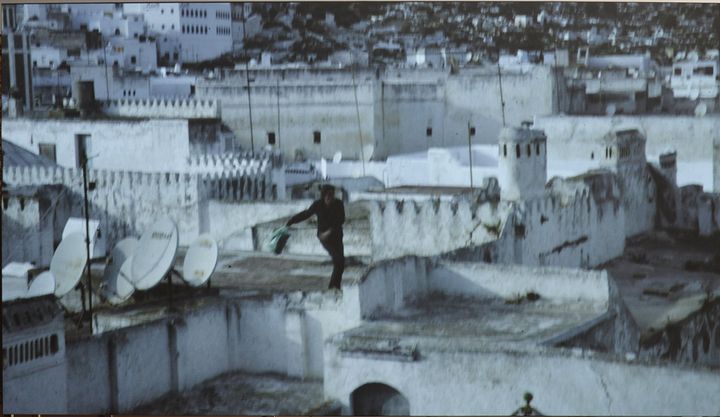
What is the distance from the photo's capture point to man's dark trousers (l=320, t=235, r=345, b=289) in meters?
11.1

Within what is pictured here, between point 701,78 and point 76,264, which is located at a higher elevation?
point 701,78

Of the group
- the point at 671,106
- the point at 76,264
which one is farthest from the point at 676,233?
the point at 76,264

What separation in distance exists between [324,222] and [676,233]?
3766 mm

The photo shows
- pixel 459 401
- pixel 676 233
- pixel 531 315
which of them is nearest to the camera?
pixel 459 401

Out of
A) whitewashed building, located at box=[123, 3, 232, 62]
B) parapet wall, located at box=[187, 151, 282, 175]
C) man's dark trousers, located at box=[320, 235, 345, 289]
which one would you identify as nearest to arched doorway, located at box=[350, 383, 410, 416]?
man's dark trousers, located at box=[320, 235, 345, 289]

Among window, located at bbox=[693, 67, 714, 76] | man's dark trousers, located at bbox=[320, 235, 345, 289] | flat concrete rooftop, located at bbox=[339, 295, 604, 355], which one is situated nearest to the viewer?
flat concrete rooftop, located at bbox=[339, 295, 604, 355]

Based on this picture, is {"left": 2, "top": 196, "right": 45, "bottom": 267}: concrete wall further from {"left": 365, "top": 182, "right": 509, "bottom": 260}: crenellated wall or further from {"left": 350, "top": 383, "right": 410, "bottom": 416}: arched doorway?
{"left": 350, "top": 383, "right": 410, "bottom": 416}: arched doorway

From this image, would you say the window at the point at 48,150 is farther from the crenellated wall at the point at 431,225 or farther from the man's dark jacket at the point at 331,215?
the man's dark jacket at the point at 331,215

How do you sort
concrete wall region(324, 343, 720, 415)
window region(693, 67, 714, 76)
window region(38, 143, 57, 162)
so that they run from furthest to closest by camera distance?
window region(38, 143, 57, 162)
window region(693, 67, 714, 76)
concrete wall region(324, 343, 720, 415)

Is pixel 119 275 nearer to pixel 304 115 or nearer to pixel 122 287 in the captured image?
pixel 122 287

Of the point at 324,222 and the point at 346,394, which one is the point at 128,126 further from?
the point at 346,394

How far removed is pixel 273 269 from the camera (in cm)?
1215

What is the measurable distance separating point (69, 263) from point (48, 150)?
5.26 metres

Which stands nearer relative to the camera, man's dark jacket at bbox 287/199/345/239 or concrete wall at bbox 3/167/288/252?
man's dark jacket at bbox 287/199/345/239
